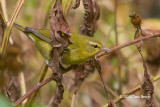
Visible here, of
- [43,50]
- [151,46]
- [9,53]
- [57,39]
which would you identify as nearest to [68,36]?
[57,39]

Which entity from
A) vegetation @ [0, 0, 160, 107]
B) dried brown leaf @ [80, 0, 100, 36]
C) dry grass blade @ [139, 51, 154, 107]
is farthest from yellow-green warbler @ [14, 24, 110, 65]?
dry grass blade @ [139, 51, 154, 107]

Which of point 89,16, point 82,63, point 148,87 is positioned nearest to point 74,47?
point 82,63

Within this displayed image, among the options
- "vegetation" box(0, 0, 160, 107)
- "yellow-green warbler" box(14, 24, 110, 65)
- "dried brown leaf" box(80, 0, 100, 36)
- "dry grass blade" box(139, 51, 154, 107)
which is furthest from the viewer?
"yellow-green warbler" box(14, 24, 110, 65)

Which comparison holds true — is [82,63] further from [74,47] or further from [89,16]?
[89,16]

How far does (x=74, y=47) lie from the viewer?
2.53 metres

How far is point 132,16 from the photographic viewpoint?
175 cm

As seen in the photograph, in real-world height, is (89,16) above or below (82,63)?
above

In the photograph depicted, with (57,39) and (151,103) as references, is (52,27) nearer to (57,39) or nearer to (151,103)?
(57,39)

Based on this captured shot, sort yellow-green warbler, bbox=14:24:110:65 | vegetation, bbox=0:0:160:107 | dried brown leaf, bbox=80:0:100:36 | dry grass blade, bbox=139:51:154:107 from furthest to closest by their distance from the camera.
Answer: yellow-green warbler, bbox=14:24:110:65 → dried brown leaf, bbox=80:0:100:36 → dry grass blade, bbox=139:51:154:107 → vegetation, bbox=0:0:160:107

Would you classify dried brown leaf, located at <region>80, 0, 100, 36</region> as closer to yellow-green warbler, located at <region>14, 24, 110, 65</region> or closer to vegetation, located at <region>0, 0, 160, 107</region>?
vegetation, located at <region>0, 0, 160, 107</region>

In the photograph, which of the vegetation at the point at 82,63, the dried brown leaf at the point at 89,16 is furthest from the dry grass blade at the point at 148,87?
the dried brown leaf at the point at 89,16

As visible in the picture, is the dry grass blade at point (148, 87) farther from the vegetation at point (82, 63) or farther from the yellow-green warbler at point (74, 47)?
the yellow-green warbler at point (74, 47)

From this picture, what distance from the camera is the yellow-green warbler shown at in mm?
2353

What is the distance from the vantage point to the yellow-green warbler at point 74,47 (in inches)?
92.6
